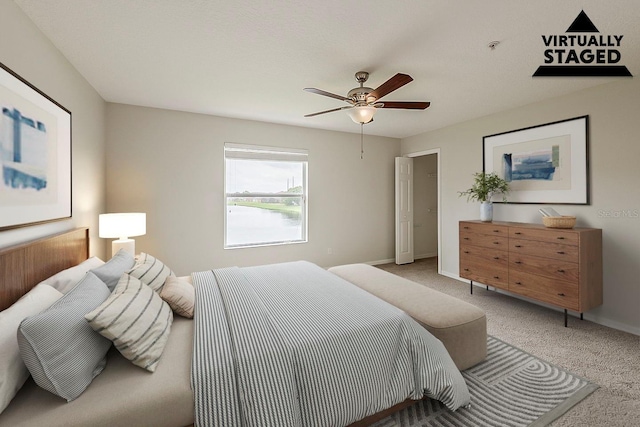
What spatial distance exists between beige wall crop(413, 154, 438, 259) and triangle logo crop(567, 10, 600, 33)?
3802 millimetres

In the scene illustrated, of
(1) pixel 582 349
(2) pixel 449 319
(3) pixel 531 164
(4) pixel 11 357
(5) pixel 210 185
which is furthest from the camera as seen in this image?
(5) pixel 210 185

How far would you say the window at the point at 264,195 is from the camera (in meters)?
4.18

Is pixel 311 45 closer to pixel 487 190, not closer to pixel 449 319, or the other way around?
pixel 449 319

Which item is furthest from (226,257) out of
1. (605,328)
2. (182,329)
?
(605,328)

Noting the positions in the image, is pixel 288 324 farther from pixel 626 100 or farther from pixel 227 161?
pixel 626 100

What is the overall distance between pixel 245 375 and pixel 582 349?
288cm

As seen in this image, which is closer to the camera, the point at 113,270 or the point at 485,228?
the point at 113,270

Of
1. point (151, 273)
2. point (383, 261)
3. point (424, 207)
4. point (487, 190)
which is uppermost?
point (487, 190)

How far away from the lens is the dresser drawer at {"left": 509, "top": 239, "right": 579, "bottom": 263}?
2.66 m

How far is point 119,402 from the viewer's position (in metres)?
1.09

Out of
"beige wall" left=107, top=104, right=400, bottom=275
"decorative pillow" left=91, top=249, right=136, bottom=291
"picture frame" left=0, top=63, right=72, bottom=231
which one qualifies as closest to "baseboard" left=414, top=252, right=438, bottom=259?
"beige wall" left=107, top=104, right=400, bottom=275

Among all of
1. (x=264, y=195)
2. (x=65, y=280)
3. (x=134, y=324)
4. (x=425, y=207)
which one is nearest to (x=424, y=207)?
(x=425, y=207)

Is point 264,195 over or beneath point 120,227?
over

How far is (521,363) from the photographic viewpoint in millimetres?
2148
